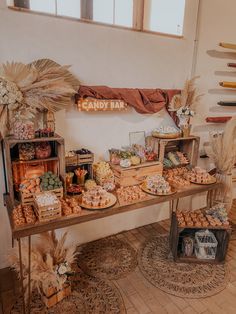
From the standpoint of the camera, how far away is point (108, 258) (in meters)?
2.74

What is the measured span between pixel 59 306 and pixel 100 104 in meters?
1.86

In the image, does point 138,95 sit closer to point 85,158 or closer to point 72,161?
point 85,158

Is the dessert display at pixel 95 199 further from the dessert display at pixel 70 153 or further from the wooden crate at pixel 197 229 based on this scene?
the wooden crate at pixel 197 229

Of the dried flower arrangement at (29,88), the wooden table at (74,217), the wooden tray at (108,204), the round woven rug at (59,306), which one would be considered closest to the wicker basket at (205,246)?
the wooden table at (74,217)

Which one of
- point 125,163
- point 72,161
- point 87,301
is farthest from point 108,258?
point 72,161

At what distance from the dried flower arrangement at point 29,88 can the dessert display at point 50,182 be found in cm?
49

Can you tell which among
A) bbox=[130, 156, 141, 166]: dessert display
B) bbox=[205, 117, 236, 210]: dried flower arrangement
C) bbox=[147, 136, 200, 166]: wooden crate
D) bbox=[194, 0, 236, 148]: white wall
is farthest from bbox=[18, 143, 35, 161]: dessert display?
bbox=[194, 0, 236, 148]: white wall

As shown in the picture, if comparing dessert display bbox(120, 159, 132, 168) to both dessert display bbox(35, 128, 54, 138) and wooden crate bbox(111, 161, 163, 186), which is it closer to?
wooden crate bbox(111, 161, 163, 186)

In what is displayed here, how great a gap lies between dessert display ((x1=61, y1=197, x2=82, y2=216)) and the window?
5.47 ft

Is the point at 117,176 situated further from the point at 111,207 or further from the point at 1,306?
the point at 1,306

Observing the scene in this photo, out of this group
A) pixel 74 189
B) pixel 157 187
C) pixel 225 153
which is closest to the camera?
pixel 74 189

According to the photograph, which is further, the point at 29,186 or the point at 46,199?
the point at 29,186

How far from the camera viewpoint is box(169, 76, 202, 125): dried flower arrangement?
290 cm

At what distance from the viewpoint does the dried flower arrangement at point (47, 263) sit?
2066 millimetres
